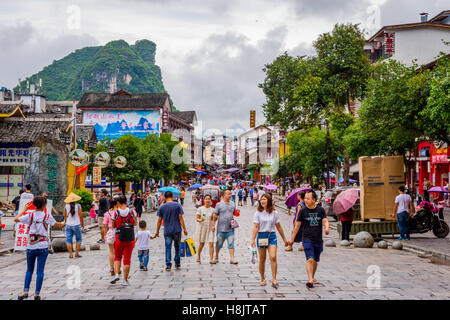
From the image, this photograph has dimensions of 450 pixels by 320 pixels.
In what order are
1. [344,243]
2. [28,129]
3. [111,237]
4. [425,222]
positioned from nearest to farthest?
1. [111,237]
2. [344,243]
3. [425,222]
4. [28,129]

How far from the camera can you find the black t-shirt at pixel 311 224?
27.8 feet

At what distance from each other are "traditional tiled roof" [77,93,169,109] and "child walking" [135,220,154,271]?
237ft

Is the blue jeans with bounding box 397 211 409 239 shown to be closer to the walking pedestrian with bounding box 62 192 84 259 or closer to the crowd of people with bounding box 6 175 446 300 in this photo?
the crowd of people with bounding box 6 175 446 300

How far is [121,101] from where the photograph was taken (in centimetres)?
8306

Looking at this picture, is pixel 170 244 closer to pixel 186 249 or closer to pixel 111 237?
pixel 186 249

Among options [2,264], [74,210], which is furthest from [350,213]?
[2,264]

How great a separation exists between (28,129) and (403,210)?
91.3ft

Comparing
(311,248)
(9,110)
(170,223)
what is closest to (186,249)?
(170,223)

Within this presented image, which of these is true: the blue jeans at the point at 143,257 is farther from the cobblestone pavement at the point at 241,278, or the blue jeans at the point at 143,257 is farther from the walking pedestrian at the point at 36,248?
the walking pedestrian at the point at 36,248

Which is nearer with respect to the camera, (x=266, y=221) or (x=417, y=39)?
(x=266, y=221)

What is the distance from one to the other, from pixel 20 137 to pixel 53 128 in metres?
2.23

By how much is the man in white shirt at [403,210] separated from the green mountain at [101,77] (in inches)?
5086
